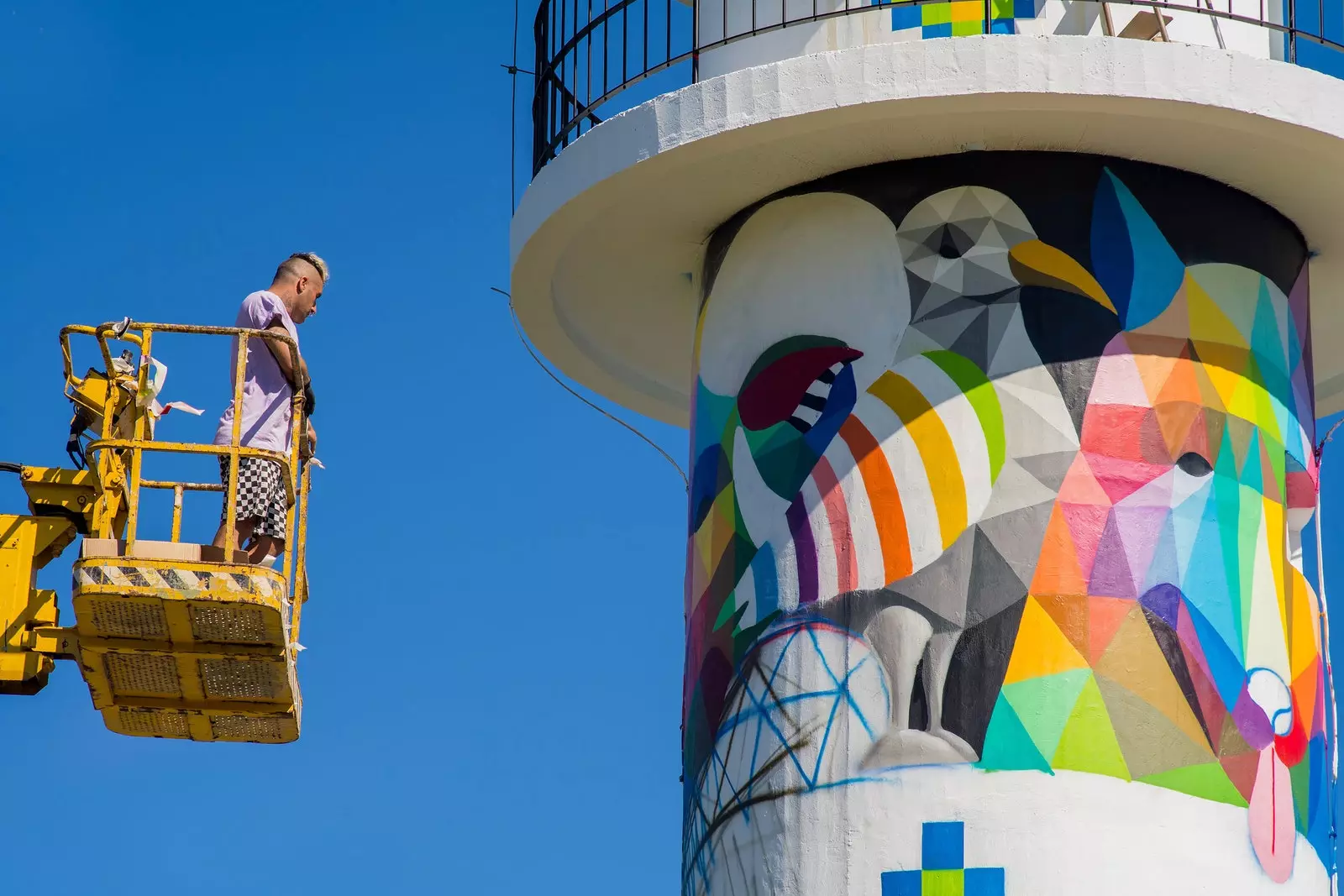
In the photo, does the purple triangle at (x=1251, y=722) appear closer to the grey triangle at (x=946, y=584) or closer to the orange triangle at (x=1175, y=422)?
the orange triangle at (x=1175, y=422)

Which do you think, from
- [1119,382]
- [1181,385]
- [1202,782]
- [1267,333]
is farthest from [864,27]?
[1202,782]

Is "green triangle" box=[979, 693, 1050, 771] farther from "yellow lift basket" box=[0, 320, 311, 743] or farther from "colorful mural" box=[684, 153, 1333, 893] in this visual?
"yellow lift basket" box=[0, 320, 311, 743]

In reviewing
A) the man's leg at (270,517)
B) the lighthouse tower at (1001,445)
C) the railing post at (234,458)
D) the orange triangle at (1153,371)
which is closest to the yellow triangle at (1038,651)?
the lighthouse tower at (1001,445)

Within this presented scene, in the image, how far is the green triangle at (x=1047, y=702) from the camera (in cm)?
1531

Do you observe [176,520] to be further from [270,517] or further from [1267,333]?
[1267,333]

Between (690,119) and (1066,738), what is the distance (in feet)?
14.3

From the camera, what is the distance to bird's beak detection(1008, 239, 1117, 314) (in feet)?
53.2

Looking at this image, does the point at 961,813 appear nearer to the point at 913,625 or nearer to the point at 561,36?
the point at 913,625

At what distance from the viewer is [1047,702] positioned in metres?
15.4

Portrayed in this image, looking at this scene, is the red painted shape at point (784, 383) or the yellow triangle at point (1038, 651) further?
the red painted shape at point (784, 383)

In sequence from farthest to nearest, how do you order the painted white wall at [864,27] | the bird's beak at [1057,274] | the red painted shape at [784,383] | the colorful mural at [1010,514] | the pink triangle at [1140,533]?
1. the painted white wall at [864,27]
2. the red painted shape at [784,383]
3. the bird's beak at [1057,274]
4. the pink triangle at [1140,533]
5. the colorful mural at [1010,514]

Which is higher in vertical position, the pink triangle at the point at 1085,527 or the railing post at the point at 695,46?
the railing post at the point at 695,46

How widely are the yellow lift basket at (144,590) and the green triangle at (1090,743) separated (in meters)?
4.56

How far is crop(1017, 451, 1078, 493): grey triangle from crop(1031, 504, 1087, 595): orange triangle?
0.85ft
